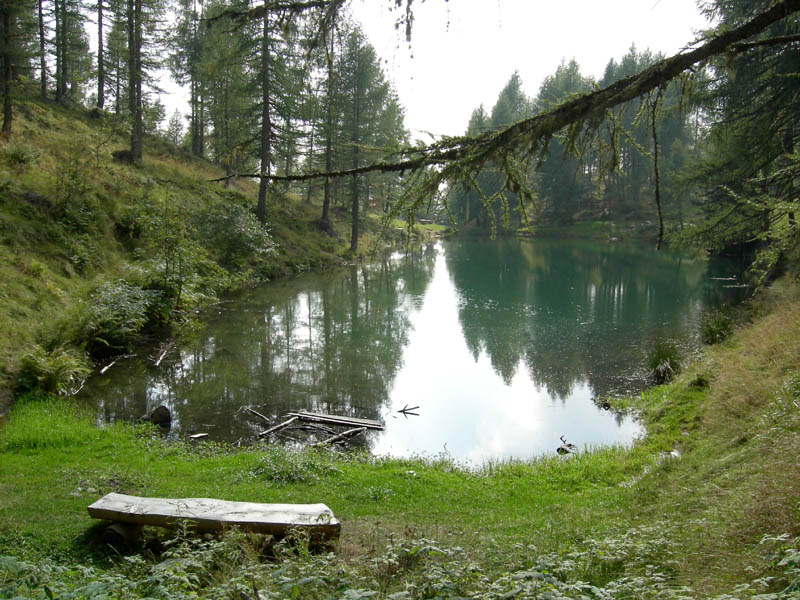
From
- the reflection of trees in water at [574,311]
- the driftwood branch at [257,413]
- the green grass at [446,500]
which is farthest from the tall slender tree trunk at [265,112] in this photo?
the driftwood branch at [257,413]

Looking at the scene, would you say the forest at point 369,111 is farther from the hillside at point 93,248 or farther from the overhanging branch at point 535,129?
the hillside at point 93,248

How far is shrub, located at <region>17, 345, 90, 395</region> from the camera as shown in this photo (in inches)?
382

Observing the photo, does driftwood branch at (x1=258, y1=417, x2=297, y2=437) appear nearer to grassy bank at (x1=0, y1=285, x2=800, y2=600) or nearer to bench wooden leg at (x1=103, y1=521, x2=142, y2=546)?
grassy bank at (x1=0, y1=285, x2=800, y2=600)

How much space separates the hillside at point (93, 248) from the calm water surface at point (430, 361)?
1.16 meters

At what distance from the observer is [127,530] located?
5.14 meters

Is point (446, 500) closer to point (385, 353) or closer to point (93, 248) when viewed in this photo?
point (385, 353)

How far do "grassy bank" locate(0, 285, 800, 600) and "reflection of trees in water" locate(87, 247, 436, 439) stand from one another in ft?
5.95

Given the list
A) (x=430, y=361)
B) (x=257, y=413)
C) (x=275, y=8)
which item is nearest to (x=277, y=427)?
(x=257, y=413)

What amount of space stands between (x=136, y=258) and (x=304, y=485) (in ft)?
45.1

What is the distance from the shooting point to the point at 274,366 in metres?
13.9

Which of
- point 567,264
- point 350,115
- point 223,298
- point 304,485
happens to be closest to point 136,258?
point 223,298

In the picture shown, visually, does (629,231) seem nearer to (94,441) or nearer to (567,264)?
(567,264)

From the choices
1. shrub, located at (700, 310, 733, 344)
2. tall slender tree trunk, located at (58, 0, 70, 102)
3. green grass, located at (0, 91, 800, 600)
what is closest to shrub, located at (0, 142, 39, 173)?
green grass, located at (0, 91, 800, 600)

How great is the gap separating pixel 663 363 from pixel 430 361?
19.4 feet
